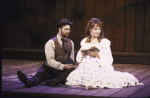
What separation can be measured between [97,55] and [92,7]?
3310mm

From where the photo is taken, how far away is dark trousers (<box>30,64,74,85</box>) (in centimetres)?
343

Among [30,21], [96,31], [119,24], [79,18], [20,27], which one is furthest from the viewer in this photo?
[20,27]

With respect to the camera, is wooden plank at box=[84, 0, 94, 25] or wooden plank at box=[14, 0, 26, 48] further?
wooden plank at box=[14, 0, 26, 48]

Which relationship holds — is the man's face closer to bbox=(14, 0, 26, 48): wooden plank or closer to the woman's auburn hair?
the woman's auburn hair

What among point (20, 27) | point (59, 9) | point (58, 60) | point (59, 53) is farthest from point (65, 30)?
point (20, 27)

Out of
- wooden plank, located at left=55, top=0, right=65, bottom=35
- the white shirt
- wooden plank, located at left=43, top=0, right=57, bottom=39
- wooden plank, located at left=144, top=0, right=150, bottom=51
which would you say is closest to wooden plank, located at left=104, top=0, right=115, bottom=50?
wooden plank, located at left=144, top=0, right=150, bottom=51

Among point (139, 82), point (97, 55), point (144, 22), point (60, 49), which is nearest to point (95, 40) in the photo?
point (97, 55)

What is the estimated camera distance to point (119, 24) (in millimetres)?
6270

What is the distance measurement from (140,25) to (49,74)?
328 centimetres

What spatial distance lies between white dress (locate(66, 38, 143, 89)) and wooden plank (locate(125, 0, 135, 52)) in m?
2.89

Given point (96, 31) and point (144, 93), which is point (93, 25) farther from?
point (144, 93)

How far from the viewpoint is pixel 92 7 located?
6.48m

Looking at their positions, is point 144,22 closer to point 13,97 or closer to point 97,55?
point 97,55

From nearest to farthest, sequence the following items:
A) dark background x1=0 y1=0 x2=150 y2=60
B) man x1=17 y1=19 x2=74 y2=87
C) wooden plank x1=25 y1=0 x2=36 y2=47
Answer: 1. man x1=17 y1=19 x2=74 y2=87
2. dark background x1=0 y1=0 x2=150 y2=60
3. wooden plank x1=25 y1=0 x2=36 y2=47
